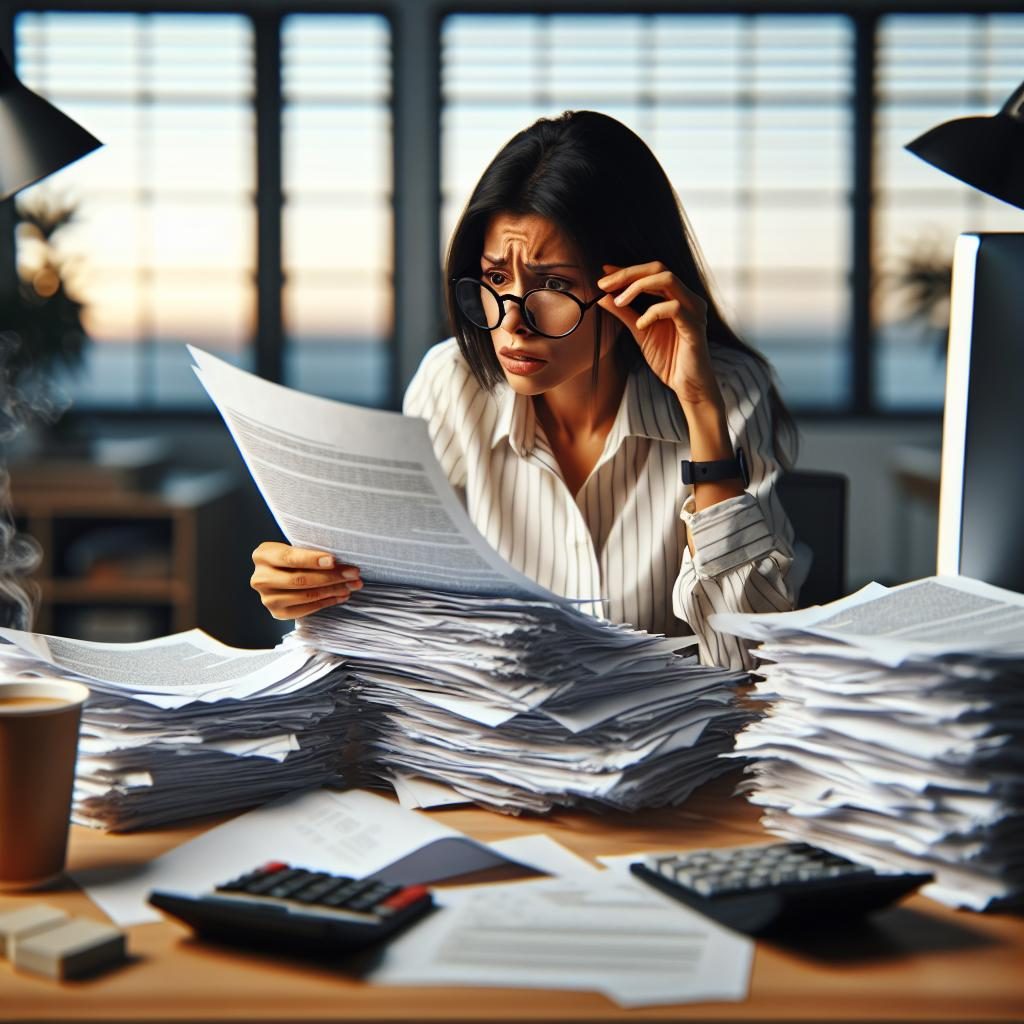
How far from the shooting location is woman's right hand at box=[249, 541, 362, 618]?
0.89 meters

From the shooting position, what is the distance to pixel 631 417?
59.5 inches

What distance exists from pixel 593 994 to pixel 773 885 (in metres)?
0.13

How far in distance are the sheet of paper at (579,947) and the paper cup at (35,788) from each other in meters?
0.23

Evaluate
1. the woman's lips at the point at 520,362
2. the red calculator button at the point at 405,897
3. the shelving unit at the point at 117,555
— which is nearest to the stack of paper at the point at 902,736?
the red calculator button at the point at 405,897

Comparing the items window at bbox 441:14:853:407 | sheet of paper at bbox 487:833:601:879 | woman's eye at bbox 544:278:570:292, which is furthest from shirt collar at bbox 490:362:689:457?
window at bbox 441:14:853:407

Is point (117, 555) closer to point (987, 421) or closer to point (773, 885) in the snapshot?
point (987, 421)

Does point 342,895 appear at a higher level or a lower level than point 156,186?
lower

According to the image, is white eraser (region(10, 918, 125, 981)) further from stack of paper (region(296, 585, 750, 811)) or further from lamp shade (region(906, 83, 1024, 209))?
lamp shade (region(906, 83, 1024, 209))

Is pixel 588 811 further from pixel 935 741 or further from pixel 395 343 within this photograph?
pixel 395 343

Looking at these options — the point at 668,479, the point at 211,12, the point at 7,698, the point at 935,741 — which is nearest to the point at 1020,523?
the point at 935,741

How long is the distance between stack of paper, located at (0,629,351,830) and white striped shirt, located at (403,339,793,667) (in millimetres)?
532

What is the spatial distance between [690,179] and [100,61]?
7.61ft

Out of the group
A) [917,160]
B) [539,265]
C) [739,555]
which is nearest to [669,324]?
[539,265]

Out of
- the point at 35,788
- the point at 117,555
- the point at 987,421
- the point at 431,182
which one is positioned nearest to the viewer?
the point at 35,788
